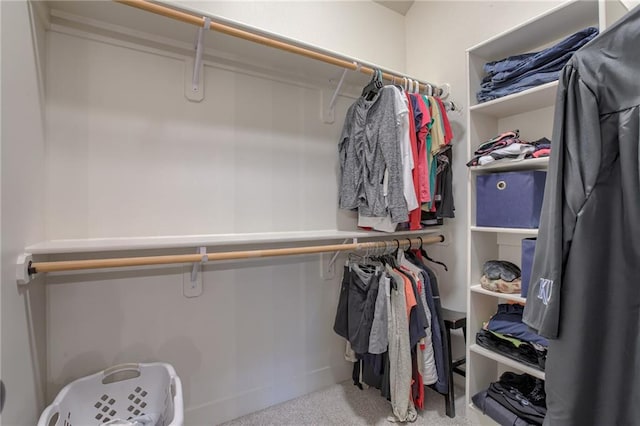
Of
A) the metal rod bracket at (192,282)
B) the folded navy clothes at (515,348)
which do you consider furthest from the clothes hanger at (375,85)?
the folded navy clothes at (515,348)

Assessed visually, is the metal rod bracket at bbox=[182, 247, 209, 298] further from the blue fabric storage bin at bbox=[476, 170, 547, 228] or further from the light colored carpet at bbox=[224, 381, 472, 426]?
the blue fabric storage bin at bbox=[476, 170, 547, 228]

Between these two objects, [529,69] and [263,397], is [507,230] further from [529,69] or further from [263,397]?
[263,397]

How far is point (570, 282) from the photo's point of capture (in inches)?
32.5

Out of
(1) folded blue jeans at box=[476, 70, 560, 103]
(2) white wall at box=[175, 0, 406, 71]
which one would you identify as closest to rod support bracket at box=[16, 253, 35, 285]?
(2) white wall at box=[175, 0, 406, 71]

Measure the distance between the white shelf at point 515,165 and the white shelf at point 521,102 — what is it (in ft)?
1.04

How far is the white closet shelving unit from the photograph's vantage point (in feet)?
4.70

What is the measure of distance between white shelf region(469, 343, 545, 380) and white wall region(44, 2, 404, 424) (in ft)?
2.88

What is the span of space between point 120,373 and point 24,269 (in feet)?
2.31

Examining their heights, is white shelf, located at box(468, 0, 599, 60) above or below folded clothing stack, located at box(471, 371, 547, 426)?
above

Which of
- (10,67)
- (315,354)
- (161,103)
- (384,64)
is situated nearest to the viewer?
(10,67)

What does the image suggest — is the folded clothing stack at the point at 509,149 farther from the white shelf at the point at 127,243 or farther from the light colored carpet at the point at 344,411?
the light colored carpet at the point at 344,411

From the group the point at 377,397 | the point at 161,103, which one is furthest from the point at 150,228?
the point at 377,397

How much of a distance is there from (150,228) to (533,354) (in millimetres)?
1967

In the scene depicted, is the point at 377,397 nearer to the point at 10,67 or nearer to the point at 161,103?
the point at 161,103
